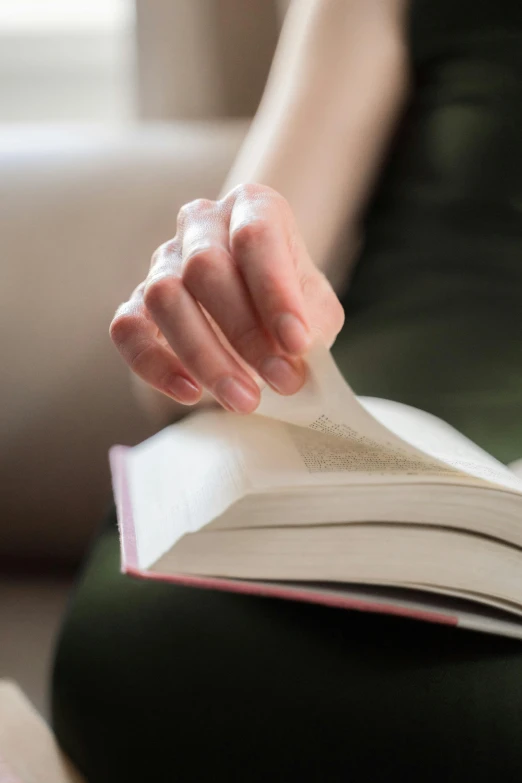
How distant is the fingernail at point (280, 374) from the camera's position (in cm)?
42

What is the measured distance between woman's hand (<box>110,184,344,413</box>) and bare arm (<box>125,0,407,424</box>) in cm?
32

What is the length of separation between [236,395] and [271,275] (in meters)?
0.07

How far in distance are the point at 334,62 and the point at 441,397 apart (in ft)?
1.36

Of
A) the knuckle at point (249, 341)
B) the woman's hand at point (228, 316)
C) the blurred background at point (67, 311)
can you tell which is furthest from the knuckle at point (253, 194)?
the blurred background at point (67, 311)

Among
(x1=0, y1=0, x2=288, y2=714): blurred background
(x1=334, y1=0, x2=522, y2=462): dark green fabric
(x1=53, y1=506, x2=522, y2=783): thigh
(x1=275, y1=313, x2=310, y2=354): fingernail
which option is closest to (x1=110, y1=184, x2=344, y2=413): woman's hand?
(x1=275, y1=313, x2=310, y2=354): fingernail

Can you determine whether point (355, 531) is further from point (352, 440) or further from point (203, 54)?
point (203, 54)

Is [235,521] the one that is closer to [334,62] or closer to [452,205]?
[452,205]

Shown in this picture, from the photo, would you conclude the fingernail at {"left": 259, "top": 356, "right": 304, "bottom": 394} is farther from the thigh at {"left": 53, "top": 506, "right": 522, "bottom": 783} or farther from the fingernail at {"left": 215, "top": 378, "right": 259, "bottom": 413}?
the thigh at {"left": 53, "top": 506, "right": 522, "bottom": 783}

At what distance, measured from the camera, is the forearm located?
844 mm

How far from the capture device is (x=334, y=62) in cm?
87

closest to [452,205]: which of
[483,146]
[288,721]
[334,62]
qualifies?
[483,146]

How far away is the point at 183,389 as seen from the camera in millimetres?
488

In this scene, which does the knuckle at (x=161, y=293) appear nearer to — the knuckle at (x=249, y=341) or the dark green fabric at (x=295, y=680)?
the knuckle at (x=249, y=341)

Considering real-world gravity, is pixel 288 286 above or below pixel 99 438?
above
